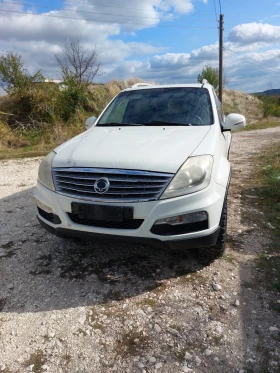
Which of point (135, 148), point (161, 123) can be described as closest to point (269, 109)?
point (161, 123)

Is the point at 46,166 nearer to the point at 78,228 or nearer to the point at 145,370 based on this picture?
the point at 78,228

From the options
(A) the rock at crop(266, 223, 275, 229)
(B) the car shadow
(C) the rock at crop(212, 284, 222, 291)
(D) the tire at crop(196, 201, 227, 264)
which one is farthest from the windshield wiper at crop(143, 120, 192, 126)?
(C) the rock at crop(212, 284, 222, 291)

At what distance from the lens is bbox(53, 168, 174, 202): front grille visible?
236 cm

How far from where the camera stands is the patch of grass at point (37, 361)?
6.04 feet

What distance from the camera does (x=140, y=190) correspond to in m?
2.38

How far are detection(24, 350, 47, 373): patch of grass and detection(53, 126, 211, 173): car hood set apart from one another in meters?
1.40

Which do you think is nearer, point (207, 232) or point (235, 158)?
Answer: point (207, 232)

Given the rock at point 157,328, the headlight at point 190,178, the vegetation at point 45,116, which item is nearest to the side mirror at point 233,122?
the headlight at point 190,178

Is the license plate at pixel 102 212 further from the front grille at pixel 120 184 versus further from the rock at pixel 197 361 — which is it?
the rock at pixel 197 361

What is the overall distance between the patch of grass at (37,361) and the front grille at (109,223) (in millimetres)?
997

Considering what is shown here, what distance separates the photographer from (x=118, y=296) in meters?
2.49

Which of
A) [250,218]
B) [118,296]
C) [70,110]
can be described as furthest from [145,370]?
[70,110]

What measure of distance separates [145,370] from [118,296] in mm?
747

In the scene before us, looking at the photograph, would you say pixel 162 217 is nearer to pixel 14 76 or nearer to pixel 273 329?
pixel 273 329
